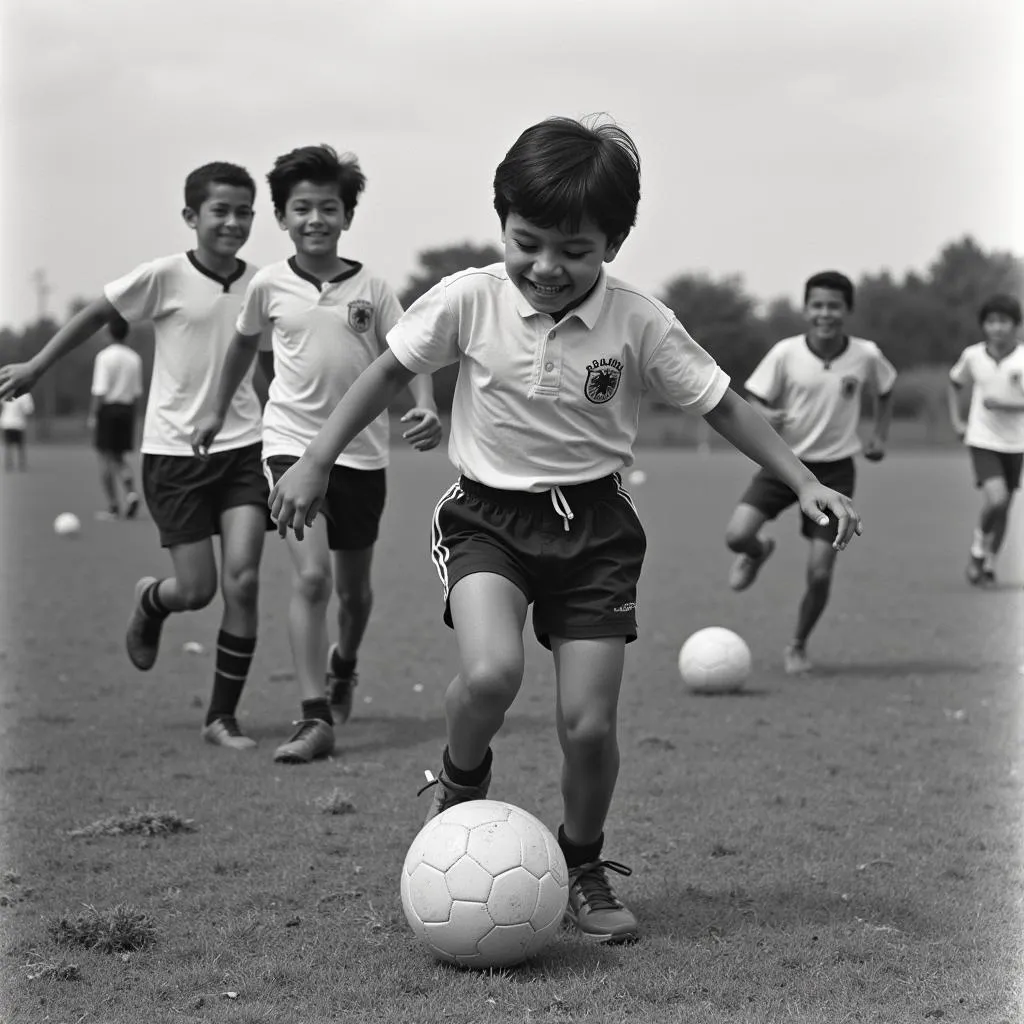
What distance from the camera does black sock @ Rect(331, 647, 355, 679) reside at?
7312 mm

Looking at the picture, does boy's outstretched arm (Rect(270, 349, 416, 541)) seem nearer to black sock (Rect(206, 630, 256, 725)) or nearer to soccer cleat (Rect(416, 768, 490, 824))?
→ soccer cleat (Rect(416, 768, 490, 824))

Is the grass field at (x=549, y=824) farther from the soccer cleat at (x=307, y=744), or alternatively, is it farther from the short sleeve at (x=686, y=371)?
the short sleeve at (x=686, y=371)

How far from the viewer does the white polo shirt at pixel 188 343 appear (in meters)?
6.88

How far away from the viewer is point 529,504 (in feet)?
14.1

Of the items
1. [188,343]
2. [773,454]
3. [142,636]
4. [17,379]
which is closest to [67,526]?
[142,636]

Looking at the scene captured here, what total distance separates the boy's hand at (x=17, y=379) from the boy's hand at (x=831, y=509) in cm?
334

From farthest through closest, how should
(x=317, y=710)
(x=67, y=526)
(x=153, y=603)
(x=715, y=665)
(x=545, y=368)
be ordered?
(x=67, y=526) → (x=715, y=665) → (x=153, y=603) → (x=317, y=710) → (x=545, y=368)

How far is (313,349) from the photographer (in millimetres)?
6617

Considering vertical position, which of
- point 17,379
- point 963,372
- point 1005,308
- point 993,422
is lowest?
point 993,422

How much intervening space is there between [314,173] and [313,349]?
760mm

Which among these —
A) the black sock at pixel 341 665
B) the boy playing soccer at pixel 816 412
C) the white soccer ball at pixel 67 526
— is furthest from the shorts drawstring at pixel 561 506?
the white soccer ball at pixel 67 526

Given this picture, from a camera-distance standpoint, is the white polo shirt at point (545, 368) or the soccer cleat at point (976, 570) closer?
the white polo shirt at point (545, 368)

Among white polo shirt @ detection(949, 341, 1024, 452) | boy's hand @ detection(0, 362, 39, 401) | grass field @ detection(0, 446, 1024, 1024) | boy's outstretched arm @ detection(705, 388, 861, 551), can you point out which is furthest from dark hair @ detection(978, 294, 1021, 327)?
boy's outstretched arm @ detection(705, 388, 861, 551)

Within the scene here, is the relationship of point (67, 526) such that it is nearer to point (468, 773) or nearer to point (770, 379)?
point (770, 379)
